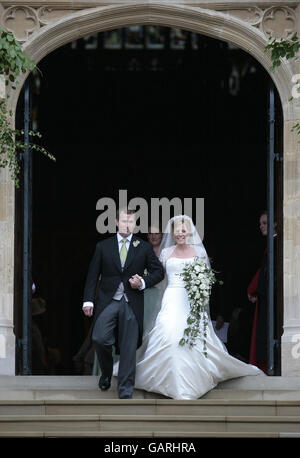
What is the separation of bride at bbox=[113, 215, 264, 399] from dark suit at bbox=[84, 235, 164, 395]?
21 centimetres

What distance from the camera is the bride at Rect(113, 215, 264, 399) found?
1162 cm

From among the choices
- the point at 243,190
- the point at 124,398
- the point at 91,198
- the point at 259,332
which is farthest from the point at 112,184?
the point at 124,398

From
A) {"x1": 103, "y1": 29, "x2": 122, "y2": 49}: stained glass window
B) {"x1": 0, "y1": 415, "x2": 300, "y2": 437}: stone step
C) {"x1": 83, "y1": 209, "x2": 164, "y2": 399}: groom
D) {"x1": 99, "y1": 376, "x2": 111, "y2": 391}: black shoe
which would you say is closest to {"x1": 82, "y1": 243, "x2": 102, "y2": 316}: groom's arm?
{"x1": 83, "y1": 209, "x2": 164, "y2": 399}: groom

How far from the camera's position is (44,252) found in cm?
2028

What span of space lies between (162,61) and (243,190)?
2.50m

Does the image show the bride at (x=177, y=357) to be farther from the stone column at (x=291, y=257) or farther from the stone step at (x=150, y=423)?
the stone step at (x=150, y=423)

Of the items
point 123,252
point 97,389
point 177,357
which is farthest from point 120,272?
point 97,389

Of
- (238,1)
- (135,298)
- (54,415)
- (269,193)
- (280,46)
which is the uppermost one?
(238,1)

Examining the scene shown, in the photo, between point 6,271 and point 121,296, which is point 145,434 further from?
point 6,271

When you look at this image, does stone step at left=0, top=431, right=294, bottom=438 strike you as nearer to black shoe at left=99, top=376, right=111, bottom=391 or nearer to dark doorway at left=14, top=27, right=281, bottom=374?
black shoe at left=99, top=376, right=111, bottom=391

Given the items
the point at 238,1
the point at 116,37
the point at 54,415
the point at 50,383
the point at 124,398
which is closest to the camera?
the point at 54,415

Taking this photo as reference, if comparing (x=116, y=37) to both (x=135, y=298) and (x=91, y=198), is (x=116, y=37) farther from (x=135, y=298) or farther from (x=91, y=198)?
(x=135, y=298)

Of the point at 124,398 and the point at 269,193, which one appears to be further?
the point at 269,193

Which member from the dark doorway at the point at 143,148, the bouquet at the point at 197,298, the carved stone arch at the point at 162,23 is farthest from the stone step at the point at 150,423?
the dark doorway at the point at 143,148
